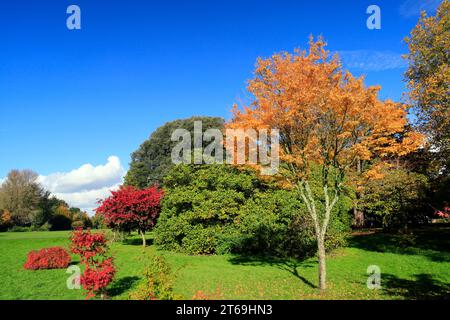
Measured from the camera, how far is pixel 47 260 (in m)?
16.7

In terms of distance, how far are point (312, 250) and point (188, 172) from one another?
1051cm

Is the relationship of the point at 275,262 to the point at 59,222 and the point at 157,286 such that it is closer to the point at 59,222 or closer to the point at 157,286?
the point at 157,286

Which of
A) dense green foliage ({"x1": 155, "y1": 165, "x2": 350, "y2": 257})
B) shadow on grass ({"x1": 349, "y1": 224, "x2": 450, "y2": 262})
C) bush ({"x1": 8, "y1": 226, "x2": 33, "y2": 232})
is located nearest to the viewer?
shadow on grass ({"x1": 349, "y1": 224, "x2": 450, "y2": 262})

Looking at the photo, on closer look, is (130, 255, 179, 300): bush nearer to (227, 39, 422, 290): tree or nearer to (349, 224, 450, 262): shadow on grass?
(227, 39, 422, 290): tree

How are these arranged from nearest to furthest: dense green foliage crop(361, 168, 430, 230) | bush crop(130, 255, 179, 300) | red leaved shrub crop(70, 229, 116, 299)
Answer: bush crop(130, 255, 179, 300)
red leaved shrub crop(70, 229, 116, 299)
dense green foliage crop(361, 168, 430, 230)

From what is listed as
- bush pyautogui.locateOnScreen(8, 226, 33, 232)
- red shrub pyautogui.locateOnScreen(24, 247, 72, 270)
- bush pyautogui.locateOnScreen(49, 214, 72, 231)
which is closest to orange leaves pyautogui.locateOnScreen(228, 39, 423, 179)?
red shrub pyautogui.locateOnScreen(24, 247, 72, 270)

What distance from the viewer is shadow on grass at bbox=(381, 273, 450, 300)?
10445 millimetres

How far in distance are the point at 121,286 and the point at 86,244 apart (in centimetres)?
279

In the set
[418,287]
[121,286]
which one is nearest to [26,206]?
[121,286]

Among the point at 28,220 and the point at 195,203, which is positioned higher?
the point at 195,203

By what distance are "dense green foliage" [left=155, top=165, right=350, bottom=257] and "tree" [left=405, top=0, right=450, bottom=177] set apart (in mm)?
8420
